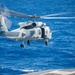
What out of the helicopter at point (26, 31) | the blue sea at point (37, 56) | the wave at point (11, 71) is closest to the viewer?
the helicopter at point (26, 31)

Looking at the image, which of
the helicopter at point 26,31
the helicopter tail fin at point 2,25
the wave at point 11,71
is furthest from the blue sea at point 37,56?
the helicopter tail fin at point 2,25

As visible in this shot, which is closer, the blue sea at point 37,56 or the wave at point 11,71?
the wave at point 11,71

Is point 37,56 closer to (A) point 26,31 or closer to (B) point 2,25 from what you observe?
(A) point 26,31

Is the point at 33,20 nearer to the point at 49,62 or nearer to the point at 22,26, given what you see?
the point at 22,26

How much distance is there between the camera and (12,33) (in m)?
65.2

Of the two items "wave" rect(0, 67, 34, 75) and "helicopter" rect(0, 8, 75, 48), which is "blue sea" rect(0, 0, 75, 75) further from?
"helicopter" rect(0, 8, 75, 48)

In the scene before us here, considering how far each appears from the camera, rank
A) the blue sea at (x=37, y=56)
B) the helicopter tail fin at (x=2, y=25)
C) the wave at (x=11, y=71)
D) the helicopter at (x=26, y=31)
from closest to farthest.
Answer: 1. the helicopter at (x=26, y=31)
2. the helicopter tail fin at (x=2, y=25)
3. the wave at (x=11, y=71)
4. the blue sea at (x=37, y=56)

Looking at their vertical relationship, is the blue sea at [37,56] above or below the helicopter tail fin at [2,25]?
below

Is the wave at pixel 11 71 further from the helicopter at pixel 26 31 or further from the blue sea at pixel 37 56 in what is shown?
the helicopter at pixel 26 31

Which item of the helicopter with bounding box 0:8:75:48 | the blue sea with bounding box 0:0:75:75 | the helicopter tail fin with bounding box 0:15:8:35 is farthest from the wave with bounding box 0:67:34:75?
the helicopter tail fin with bounding box 0:15:8:35

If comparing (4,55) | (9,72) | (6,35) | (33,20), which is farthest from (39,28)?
(4,55)

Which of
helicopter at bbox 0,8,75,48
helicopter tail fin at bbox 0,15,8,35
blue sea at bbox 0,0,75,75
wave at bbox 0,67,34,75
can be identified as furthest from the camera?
blue sea at bbox 0,0,75,75

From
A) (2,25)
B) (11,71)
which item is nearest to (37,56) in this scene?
(11,71)

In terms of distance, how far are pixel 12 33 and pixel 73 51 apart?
78321mm
